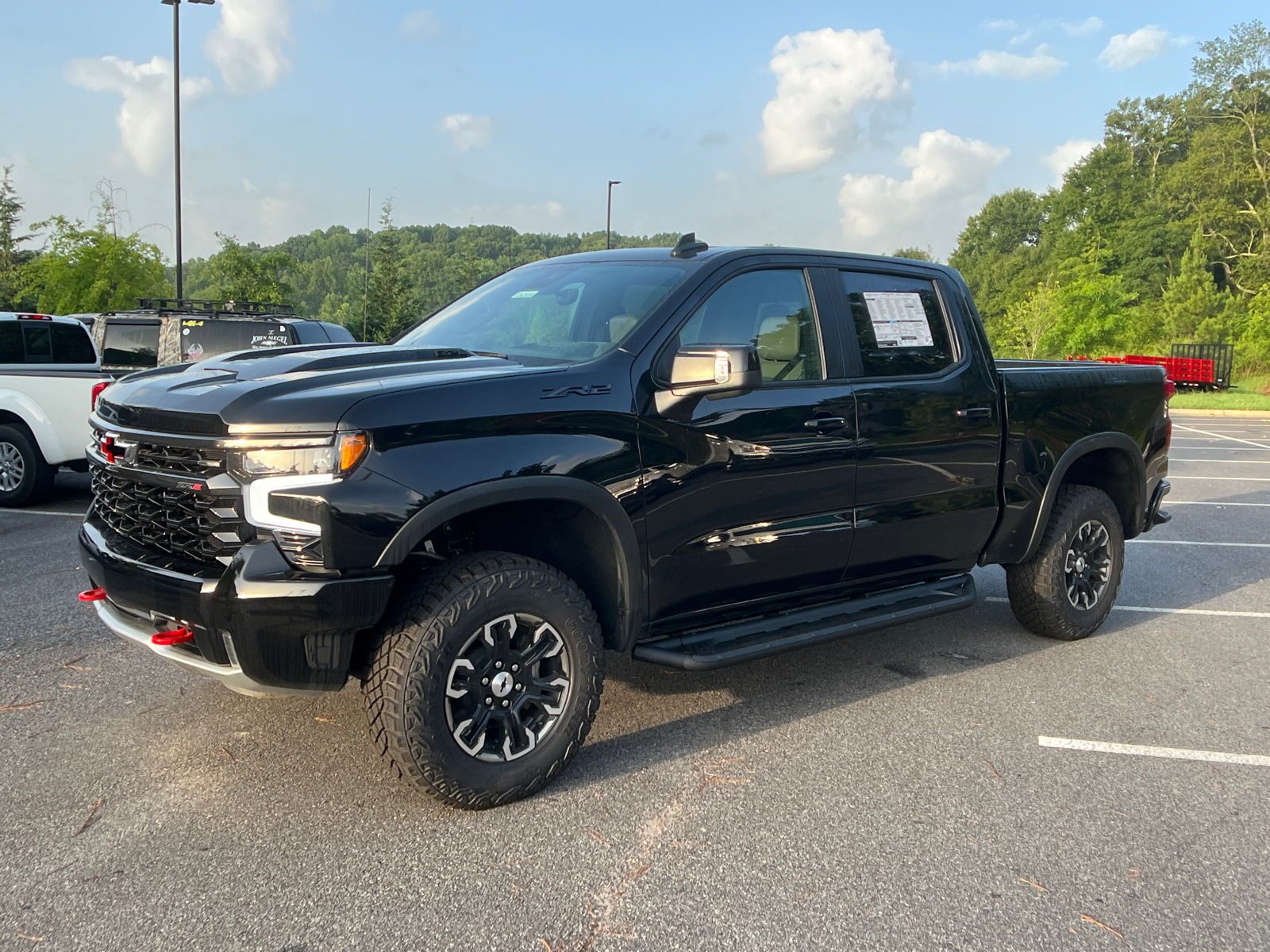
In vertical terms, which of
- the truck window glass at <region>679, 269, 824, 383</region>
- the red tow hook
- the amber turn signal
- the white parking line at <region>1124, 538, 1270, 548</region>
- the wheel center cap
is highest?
the truck window glass at <region>679, 269, 824, 383</region>

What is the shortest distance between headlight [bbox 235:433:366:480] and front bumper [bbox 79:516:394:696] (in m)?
0.23

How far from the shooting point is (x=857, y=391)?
4.41 m

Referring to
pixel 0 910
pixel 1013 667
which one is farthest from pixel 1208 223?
pixel 0 910

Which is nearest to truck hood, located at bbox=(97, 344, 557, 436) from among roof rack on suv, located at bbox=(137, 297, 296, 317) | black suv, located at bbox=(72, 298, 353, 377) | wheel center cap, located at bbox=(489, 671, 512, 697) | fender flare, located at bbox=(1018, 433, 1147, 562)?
wheel center cap, located at bbox=(489, 671, 512, 697)

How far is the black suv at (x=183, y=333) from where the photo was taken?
11.7 m

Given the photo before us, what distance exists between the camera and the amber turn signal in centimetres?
306

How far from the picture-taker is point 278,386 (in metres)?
3.25

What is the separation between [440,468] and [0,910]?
5.64ft

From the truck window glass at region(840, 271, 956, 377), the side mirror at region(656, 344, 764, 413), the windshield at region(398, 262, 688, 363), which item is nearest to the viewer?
the side mirror at region(656, 344, 764, 413)

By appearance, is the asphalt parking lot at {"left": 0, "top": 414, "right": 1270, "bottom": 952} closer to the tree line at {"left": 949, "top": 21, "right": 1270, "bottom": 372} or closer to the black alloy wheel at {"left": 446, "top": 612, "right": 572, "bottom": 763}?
the black alloy wheel at {"left": 446, "top": 612, "right": 572, "bottom": 763}

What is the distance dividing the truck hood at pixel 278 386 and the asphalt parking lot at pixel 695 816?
131cm

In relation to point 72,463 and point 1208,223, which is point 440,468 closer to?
point 72,463

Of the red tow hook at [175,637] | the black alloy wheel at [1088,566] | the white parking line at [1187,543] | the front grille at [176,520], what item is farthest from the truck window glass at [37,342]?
the white parking line at [1187,543]

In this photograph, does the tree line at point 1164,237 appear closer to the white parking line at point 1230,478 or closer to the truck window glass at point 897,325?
the white parking line at point 1230,478
